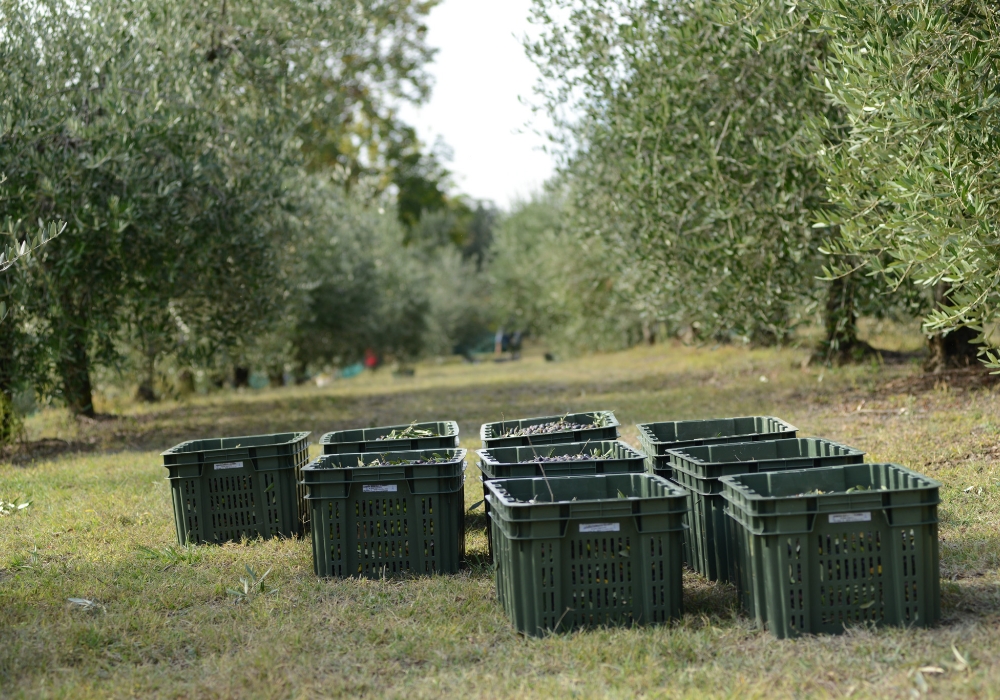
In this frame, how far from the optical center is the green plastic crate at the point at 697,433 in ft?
19.3

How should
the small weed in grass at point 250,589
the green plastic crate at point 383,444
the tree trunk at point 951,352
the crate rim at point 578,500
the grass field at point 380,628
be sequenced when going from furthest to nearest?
1. the tree trunk at point 951,352
2. the green plastic crate at point 383,444
3. the small weed in grass at point 250,589
4. the crate rim at point 578,500
5. the grass field at point 380,628

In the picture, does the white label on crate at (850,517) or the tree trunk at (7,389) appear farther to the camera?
the tree trunk at (7,389)

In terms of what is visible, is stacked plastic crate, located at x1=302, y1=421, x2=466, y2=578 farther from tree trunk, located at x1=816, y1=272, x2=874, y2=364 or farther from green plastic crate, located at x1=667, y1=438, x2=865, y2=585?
tree trunk, located at x1=816, y1=272, x2=874, y2=364

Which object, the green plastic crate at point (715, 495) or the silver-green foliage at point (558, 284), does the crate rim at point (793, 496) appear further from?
the silver-green foliage at point (558, 284)

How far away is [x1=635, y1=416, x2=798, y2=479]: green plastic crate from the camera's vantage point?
19.3 feet

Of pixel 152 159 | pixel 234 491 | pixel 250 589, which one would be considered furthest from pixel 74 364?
pixel 250 589

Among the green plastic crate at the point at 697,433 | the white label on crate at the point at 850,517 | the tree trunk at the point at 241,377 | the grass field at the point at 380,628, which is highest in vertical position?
the green plastic crate at the point at 697,433

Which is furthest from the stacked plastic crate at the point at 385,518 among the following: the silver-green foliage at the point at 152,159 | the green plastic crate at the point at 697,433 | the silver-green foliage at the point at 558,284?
the silver-green foliage at the point at 558,284

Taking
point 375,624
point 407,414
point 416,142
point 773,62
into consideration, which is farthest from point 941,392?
point 416,142

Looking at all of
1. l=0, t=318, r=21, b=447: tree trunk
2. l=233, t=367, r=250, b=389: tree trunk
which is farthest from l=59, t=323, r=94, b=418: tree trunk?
l=233, t=367, r=250, b=389: tree trunk

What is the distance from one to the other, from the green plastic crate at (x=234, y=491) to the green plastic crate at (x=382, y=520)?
3.26ft

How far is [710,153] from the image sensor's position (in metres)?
10.1

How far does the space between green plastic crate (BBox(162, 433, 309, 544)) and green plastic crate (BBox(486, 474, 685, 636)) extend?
8.17 ft

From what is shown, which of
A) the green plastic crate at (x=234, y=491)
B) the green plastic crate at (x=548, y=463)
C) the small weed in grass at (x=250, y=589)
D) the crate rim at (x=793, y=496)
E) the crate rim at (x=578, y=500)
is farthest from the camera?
the green plastic crate at (x=234, y=491)
